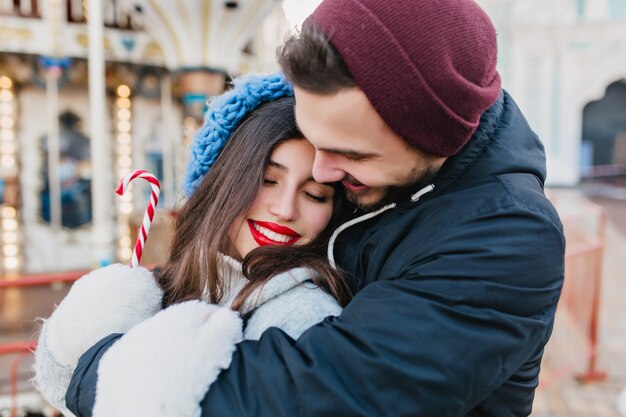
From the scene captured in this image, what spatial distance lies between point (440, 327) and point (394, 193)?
0.38 metres

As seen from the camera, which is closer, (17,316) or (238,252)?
(238,252)

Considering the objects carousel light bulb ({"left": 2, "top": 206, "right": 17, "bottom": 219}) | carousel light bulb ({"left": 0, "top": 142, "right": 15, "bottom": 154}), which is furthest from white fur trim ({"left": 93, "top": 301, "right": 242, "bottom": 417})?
carousel light bulb ({"left": 0, "top": 142, "right": 15, "bottom": 154})

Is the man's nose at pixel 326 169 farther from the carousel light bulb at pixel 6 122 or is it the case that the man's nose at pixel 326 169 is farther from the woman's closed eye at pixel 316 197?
the carousel light bulb at pixel 6 122

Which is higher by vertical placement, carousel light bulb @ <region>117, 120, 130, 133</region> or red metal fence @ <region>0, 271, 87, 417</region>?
carousel light bulb @ <region>117, 120, 130, 133</region>

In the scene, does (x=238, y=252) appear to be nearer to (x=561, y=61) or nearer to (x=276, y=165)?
(x=276, y=165)

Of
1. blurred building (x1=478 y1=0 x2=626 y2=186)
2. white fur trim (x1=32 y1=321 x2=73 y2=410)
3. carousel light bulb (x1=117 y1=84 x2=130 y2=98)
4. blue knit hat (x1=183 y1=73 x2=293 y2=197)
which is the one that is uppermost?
blurred building (x1=478 y1=0 x2=626 y2=186)

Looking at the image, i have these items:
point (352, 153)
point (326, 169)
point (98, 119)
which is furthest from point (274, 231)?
point (98, 119)

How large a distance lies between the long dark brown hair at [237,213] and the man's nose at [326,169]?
0.79 ft

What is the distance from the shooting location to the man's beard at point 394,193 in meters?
1.20

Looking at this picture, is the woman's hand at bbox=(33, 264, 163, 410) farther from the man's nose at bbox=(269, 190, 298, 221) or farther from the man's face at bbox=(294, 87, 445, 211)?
the man's face at bbox=(294, 87, 445, 211)

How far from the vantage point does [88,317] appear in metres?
1.37

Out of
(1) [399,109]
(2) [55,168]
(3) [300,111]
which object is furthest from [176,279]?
(2) [55,168]

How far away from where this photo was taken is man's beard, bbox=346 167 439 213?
3.95 ft

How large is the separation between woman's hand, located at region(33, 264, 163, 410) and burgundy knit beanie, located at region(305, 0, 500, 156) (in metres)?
0.84
